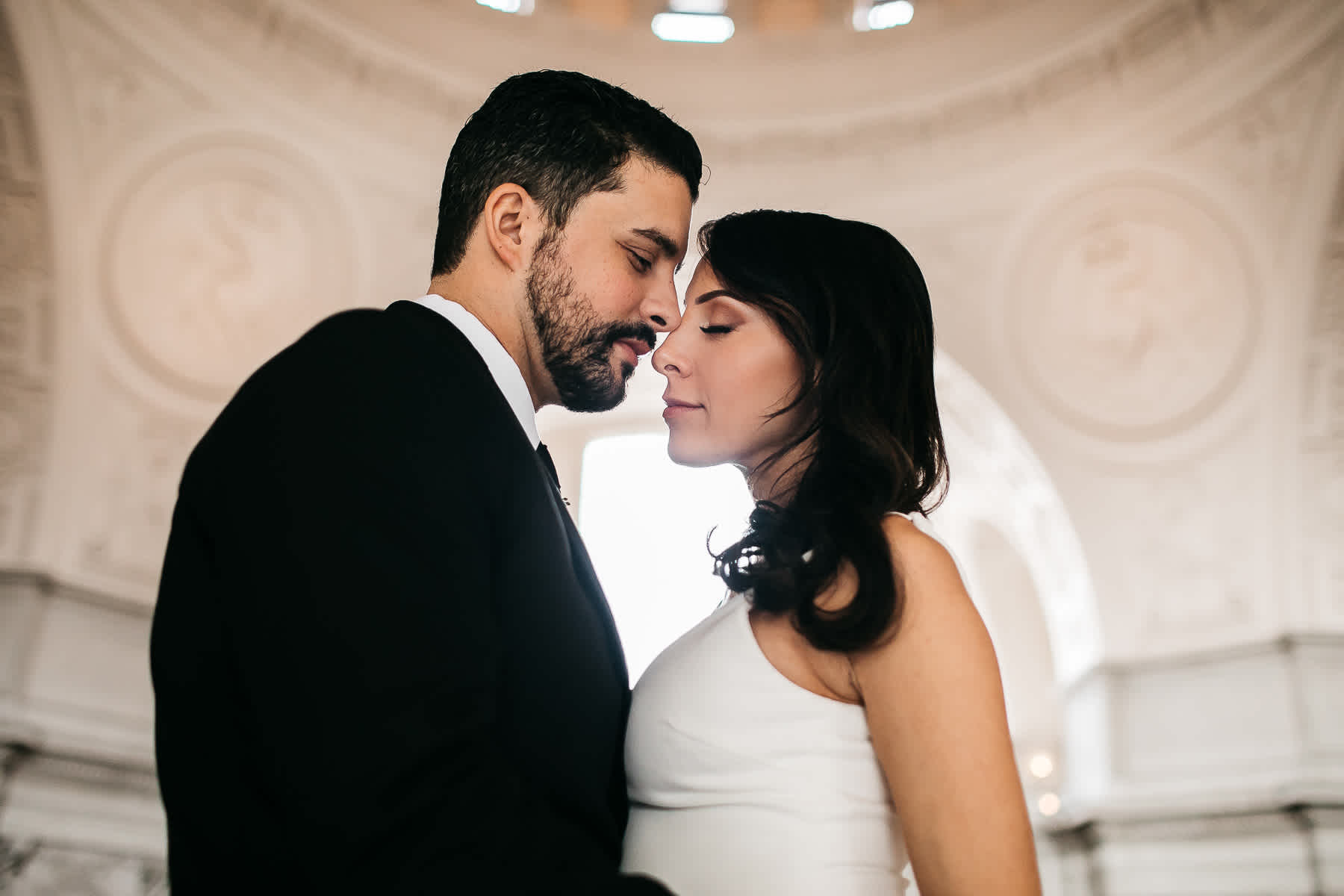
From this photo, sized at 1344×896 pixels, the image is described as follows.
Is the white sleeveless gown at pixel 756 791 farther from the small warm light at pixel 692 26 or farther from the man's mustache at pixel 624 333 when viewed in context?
the small warm light at pixel 692 26

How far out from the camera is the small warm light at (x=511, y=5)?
9.02 metres

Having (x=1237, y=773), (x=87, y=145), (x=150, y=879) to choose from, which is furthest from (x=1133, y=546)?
(x=87, y=145)

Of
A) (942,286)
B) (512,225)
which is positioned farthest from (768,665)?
(942,286)

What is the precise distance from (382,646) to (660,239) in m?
1.19

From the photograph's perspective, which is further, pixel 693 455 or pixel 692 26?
pixel 692 26

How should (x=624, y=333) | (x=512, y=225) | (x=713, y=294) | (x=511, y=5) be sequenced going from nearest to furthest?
(x=512, y=225) → (x=624, y=333) → (x=713, y=294) → (x=511, y=5)

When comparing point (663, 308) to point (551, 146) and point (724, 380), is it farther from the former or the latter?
point (551, 146)

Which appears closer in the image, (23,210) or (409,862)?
(409,862)

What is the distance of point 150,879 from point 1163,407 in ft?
24.8


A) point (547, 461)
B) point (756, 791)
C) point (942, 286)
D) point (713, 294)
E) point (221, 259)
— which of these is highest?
point (942, 286)

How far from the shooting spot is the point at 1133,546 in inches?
350

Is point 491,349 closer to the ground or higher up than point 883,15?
closer to the ground

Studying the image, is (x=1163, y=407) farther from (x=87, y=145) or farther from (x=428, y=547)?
(x=428, y=547)

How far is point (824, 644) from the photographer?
1.86 m
